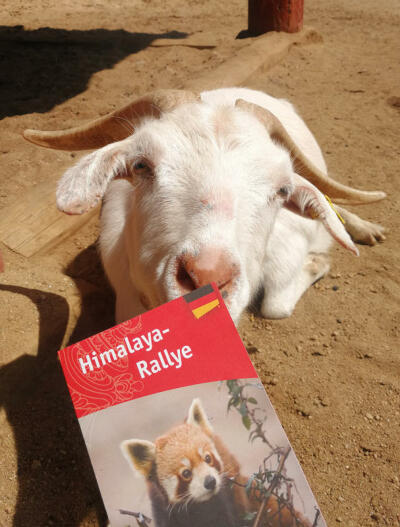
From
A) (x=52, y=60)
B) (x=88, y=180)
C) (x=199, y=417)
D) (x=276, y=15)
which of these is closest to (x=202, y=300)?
(x=199, y=417)

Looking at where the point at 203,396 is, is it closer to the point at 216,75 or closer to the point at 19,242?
the point at 19,242

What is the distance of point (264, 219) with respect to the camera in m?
1.90

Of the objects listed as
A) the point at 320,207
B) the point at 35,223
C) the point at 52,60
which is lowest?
the point at 35,223

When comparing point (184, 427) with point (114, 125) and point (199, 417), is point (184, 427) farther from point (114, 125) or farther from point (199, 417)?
point (114, 125)

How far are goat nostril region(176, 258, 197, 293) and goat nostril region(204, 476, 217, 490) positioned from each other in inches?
22.3

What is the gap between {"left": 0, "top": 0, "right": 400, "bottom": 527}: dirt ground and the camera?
1958 millimetres

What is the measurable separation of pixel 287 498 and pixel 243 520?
0.41ft

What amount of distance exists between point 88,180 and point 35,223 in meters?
1.32

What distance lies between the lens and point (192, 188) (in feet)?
5.56

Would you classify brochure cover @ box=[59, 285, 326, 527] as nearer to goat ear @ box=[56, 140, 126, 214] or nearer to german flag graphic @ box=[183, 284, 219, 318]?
german flag graphic @ box=[183, 284, 219, 318]

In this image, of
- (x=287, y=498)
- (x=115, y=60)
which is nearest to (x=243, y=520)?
(x=287, y=498)

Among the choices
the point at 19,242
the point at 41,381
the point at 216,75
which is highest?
the point at 216,75

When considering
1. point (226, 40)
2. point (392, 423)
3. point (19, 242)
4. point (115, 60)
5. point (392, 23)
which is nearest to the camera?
point (392, 423)

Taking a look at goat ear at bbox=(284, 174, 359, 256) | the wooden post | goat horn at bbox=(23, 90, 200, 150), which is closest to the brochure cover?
goat ear at bbox=(284, 174, 359, 256)
